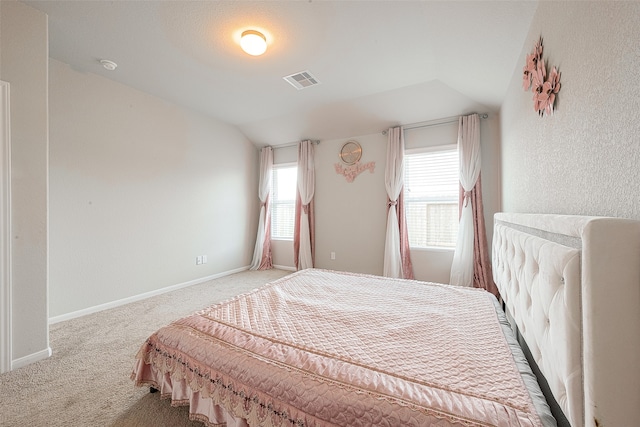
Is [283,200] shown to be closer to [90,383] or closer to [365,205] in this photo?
[365,205]

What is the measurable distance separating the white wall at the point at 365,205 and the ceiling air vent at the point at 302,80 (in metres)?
1.34

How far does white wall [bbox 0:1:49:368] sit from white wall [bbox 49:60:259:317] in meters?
0.80

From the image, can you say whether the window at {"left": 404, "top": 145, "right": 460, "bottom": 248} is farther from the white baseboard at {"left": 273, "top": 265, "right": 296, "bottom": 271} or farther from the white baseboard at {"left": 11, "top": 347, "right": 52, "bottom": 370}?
the white baseboard at {"left": 11, "top": 347, "right": 52, "bottom": 370}

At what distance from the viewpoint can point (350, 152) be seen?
4.16 metres

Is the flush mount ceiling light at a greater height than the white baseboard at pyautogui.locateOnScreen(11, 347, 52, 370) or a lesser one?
greater

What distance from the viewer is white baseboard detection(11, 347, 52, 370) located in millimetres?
1782

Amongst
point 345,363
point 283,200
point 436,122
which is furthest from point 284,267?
point 345,363

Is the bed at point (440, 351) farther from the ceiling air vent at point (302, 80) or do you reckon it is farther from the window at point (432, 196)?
the ceiling air vent at point (302, 80)

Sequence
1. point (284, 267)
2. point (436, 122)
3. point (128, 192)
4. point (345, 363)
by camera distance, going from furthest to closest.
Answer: point (284, 267)
point (436, 122)
point (128, 192)
point (345, 363)

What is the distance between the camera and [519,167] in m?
2.07

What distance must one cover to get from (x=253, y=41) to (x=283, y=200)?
303cm

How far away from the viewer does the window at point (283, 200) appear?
190 inches

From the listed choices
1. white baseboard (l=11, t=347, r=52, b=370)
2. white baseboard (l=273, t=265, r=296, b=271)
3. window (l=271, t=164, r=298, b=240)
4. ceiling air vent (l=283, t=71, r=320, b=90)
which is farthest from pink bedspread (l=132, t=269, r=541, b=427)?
window (l=271, t=164, r=298, b=240)

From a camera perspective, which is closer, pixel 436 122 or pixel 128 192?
pixel 128 192
